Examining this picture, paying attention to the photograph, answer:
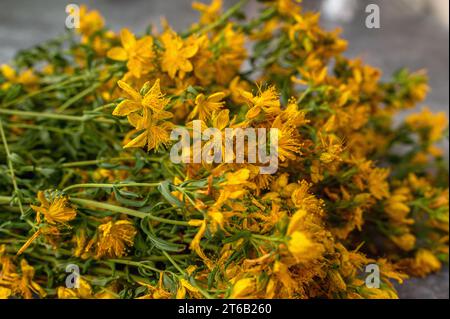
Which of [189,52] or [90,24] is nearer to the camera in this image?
[189,52]

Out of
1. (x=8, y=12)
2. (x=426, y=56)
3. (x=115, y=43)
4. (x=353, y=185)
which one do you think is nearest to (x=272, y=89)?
(x=353, y=185)

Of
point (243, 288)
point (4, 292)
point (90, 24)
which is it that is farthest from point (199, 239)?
point (90, 24)

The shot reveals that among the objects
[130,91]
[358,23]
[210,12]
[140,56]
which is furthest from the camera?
[358,23]

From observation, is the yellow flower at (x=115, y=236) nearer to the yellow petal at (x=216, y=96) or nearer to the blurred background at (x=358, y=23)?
the yellow petal at (x=216, y=96)

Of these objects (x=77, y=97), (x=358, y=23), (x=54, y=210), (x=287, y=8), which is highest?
(x=358, y=23)

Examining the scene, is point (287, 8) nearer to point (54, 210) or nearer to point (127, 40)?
point (127, 40)

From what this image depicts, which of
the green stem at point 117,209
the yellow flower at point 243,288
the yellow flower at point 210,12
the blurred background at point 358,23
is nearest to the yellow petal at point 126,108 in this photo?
the green stem at point 117,209

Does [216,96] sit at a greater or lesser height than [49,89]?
lesser
